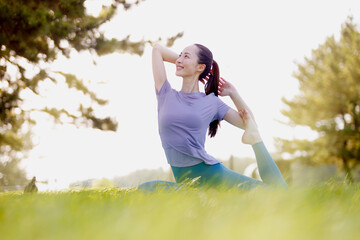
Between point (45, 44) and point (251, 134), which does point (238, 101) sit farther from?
point (45, 44)

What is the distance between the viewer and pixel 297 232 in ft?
4.29

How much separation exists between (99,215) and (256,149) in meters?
1.64

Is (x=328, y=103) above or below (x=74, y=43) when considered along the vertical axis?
below

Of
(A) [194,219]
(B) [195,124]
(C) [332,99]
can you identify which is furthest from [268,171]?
(C) [332,99]

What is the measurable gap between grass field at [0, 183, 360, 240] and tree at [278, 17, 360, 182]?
15106mm

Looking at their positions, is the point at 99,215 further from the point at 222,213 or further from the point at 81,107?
the point at 81,107

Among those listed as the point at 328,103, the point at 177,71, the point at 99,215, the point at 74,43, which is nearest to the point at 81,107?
the point at 74,43

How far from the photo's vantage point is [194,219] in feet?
4.94

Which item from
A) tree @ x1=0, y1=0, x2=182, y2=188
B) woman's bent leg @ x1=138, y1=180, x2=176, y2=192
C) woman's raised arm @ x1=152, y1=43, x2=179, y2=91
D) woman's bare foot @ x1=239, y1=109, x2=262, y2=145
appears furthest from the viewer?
tree @ x1=0, y1=0, x2=182, y2=188

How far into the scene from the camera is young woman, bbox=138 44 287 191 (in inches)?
109

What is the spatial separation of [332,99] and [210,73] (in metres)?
14.4

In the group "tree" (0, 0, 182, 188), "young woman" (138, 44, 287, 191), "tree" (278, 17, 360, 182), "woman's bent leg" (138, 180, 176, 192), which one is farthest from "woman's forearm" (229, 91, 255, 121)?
"tree" (278, 17, 360, 182)

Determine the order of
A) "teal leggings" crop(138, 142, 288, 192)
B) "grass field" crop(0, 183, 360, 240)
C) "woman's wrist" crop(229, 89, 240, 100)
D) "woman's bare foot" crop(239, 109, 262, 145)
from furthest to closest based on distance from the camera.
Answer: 1. "woman's wrist" crop(229, 89, 240, 100)
2. "woman's bare foot" crop(239, 109, 262, 145)
3. "teal leggings" crop(138, 142, 288, 192)
4. "grass field" crop(0, 183, 360, 240)

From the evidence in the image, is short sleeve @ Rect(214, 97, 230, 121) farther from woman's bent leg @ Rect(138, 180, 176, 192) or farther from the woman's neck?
woman's bent leg @ Rect(138, 180, 176, 192)
